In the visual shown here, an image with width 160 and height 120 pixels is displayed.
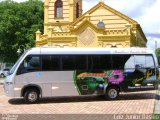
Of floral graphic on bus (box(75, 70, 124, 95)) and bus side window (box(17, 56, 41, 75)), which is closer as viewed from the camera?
bus side window (box(17, 56, 41, 75))

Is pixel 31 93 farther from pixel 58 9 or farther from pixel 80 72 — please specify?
pixel 58 9

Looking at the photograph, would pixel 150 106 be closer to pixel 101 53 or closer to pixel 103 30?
pixel 101 53

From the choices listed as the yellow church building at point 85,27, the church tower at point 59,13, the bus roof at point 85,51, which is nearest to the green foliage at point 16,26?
the church tower at point 59,13

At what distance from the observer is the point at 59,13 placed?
48.3 meters

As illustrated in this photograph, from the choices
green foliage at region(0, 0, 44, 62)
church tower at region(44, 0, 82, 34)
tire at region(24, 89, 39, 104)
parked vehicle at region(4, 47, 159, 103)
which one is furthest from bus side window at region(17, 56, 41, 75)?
green foliage at region(0, 0, 44, 62)

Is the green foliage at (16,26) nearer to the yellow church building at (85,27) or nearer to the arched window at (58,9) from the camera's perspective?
the arched window at (58,9)

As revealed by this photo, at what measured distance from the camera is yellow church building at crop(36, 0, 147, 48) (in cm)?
4053

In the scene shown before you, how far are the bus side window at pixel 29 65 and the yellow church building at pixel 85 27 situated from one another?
21731 mm

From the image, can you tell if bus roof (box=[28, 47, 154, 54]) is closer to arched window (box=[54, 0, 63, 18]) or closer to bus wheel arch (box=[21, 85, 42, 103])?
bus wheel arch (box=[21, 85, 42, 103])

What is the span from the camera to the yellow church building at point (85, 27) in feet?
133

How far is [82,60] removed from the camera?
19.8 meters

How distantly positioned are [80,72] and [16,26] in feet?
122

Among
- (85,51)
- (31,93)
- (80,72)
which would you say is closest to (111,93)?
(80,72)

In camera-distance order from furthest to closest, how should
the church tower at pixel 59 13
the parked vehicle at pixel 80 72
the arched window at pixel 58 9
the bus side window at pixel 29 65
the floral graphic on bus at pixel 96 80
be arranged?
the arched window at pixel 58 9 < the church tower at pixel 59 13 < the floral graphic on bus at pixel 96 80 < the parked vehicle at pixel 80 72 < the bus side window at pixel 29 65
